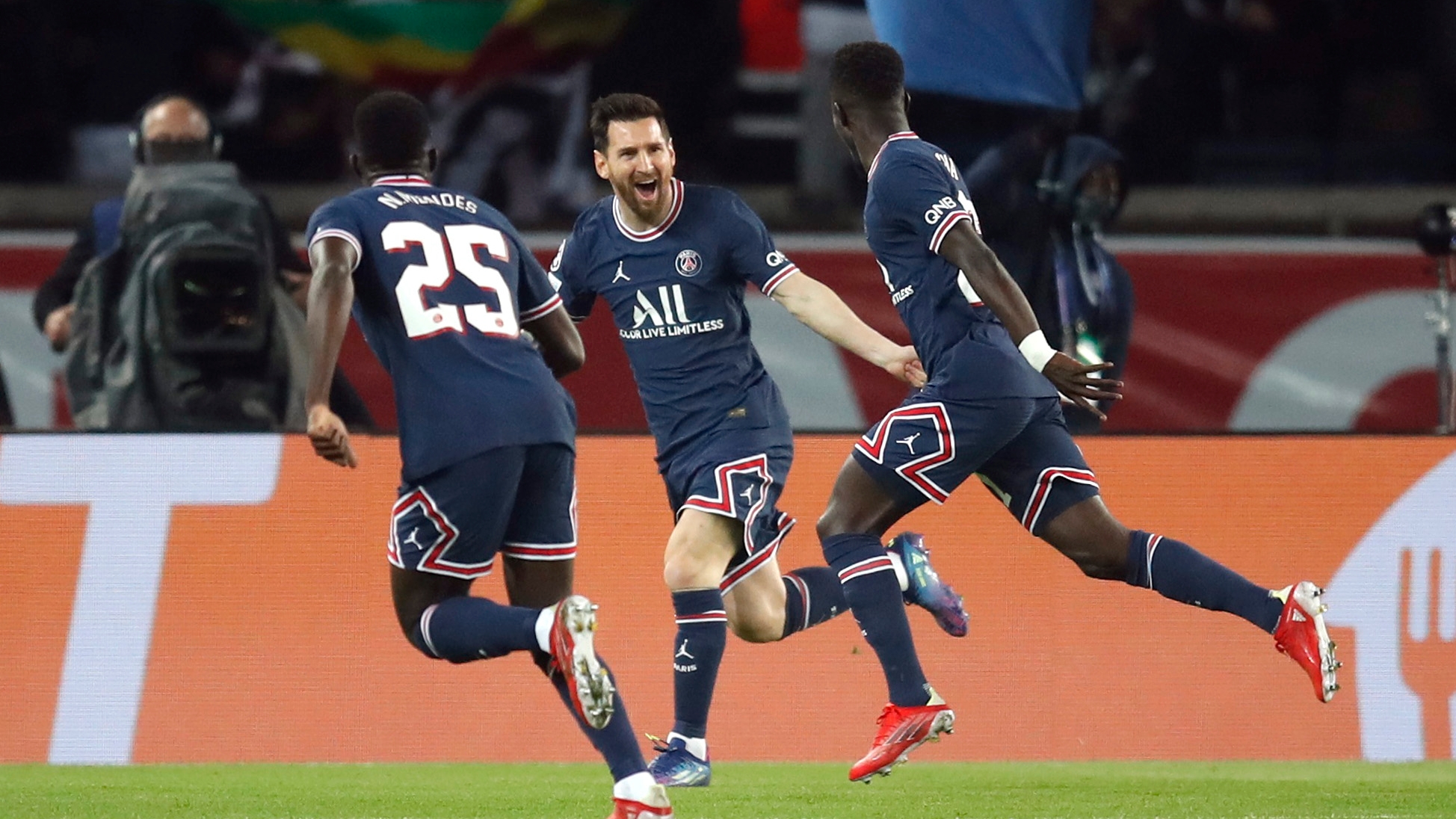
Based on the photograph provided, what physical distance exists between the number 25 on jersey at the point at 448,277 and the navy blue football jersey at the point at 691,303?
1.03 meters

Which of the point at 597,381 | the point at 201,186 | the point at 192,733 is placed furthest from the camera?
the point at 597,381

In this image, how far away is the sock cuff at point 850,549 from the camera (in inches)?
245

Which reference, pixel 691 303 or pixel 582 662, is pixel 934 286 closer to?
pixel 691 303

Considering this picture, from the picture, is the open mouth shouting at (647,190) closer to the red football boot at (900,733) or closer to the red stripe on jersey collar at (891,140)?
the red stripe on jersey collar at (891,140)

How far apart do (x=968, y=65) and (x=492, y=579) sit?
2.87 metres

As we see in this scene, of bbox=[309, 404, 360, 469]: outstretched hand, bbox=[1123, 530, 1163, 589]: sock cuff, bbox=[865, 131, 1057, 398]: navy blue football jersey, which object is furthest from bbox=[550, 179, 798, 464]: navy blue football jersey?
bbox=[309, 404, 360, 469]: outstretched hand

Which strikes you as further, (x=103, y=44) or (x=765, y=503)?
(x=103, y=44)

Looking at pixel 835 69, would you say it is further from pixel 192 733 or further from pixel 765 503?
pixel 192 733

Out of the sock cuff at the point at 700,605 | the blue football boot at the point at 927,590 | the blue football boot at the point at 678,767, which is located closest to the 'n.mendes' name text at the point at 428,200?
the sock cuff at the point at 700,605

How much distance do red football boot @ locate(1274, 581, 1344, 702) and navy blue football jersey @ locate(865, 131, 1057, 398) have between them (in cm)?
90

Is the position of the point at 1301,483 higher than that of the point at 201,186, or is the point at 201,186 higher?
the point at 201,186

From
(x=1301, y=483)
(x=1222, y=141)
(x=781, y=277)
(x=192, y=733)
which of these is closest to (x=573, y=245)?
(x=781, y=277)

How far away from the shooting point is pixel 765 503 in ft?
21.3

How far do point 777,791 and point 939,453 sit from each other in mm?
1177
